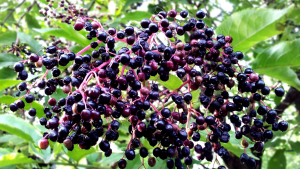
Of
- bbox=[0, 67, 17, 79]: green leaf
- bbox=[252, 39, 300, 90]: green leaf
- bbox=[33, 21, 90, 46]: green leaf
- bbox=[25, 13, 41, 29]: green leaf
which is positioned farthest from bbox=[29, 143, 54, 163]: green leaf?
bbox=[25, 13, 41, 29]: green leaf

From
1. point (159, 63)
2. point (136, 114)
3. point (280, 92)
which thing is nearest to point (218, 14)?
point (280, 92)

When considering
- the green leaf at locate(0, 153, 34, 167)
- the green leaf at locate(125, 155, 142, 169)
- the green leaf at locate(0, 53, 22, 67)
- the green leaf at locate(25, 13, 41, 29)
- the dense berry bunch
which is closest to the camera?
the dense berry bunch

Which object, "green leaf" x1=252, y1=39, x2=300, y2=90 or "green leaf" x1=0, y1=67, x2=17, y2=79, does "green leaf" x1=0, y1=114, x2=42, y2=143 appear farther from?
"green leaf" x1=252, y1=39, x2=300, y2=90

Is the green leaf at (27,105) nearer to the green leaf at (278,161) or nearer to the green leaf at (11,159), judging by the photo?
the green leaf at (11,159)

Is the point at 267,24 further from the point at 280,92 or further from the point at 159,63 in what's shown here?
the point at 159,63

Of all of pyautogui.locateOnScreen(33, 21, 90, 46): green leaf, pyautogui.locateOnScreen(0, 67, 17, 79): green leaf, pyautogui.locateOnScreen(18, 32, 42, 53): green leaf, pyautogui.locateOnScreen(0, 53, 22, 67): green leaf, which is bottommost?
pyautogui.locateOnScreen(0, 67, 17, 79): green leaf

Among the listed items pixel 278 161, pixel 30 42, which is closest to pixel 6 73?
pixel 30 42

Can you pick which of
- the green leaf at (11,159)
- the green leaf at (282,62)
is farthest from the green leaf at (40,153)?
the green leaf at (282,62)
